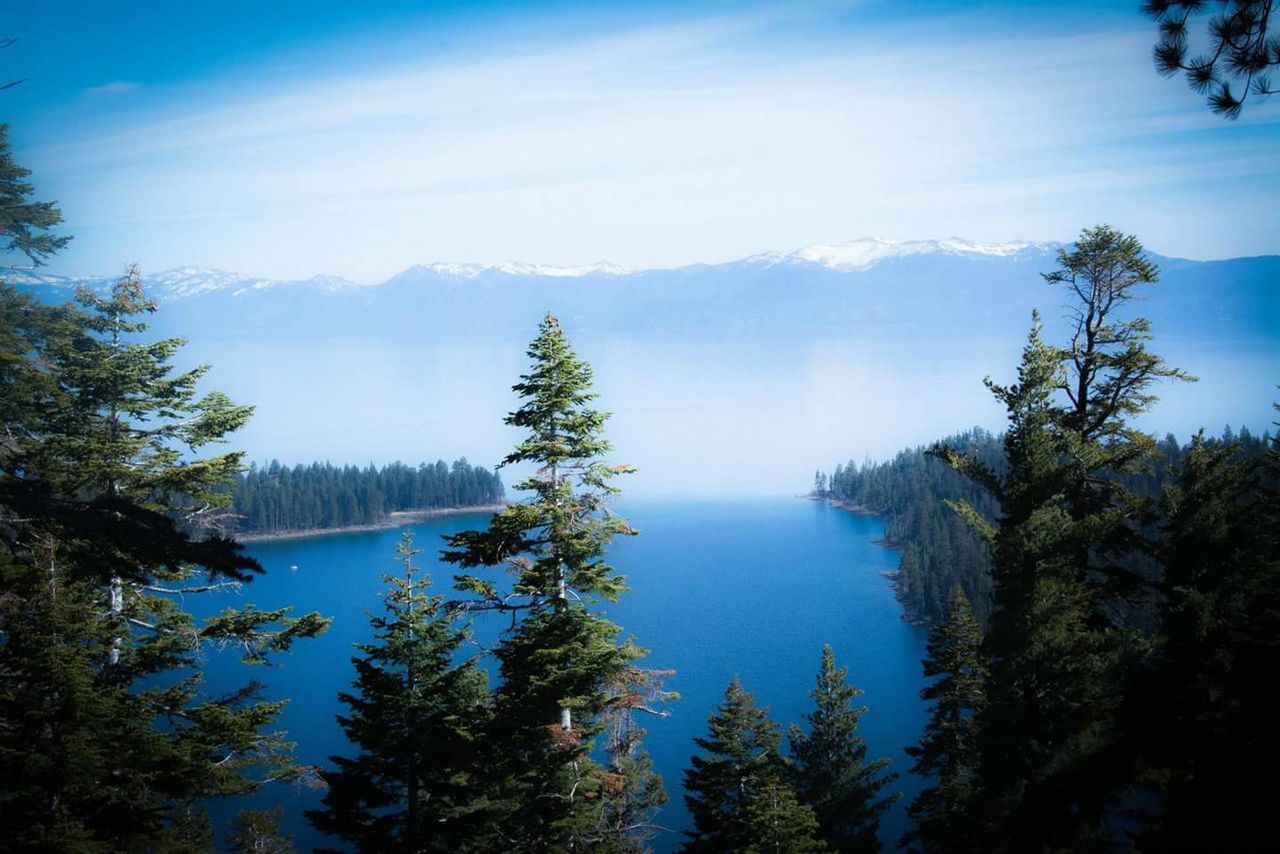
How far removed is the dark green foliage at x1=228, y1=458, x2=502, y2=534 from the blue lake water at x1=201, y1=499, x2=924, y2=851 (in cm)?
431

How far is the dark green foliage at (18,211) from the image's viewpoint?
18016 mm

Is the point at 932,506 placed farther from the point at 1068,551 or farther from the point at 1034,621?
the point at 1034,621

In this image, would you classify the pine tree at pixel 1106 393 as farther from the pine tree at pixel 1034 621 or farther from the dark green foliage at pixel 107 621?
the dark green foliage at pixel 107 621

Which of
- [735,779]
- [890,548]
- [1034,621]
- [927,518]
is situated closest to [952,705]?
[735,779]

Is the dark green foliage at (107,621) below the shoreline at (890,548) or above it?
above

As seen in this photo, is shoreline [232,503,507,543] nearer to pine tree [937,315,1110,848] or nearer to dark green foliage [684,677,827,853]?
dark green foliage [684,677,827,853]

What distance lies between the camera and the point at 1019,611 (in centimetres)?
1060

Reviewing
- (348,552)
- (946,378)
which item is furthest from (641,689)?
(946,378)

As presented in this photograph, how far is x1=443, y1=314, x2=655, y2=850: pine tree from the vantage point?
10.4m

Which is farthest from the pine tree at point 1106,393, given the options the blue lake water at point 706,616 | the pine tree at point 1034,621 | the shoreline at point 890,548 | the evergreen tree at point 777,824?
the shoreline at point 890,548

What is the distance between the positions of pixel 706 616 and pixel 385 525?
50.8m

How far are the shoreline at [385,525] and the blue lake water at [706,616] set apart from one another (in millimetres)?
2650

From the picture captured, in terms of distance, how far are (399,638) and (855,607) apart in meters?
50.4

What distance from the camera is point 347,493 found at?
301 feet
